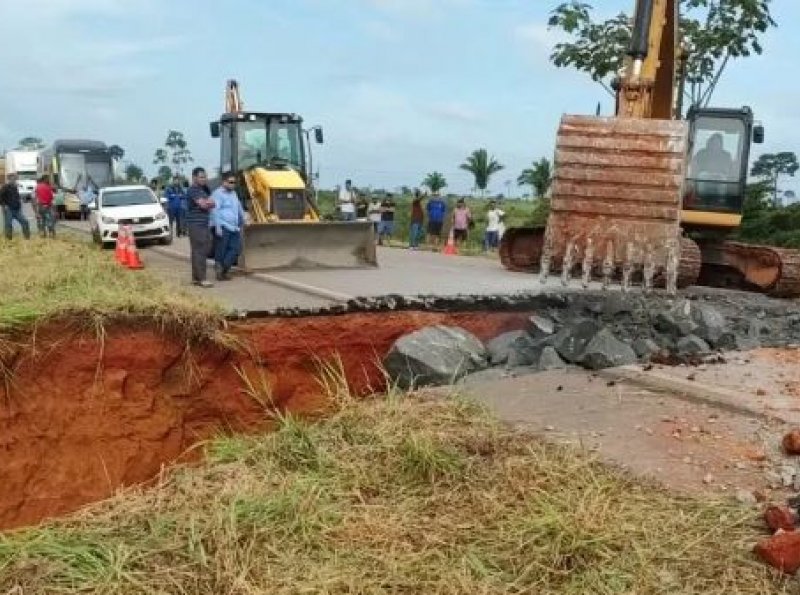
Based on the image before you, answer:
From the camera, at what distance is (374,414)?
23.3 feet

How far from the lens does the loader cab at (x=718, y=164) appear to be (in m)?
14.8

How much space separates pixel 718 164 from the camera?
15.0 metres

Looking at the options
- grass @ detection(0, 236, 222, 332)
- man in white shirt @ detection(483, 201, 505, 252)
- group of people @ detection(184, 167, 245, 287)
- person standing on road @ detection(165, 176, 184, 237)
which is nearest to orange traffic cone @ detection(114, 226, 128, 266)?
group of people @ detection(184, 167, 245, 287)

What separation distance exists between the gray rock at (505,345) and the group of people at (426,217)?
13.6m

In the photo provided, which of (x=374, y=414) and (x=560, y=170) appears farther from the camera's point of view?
(x=560, y=170)

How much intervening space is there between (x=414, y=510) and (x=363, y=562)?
695 millimetres

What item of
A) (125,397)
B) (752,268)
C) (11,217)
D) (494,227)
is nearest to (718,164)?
(752,268)

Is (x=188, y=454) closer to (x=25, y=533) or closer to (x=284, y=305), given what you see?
(x=284, y=305)

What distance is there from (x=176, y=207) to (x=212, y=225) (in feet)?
47.3

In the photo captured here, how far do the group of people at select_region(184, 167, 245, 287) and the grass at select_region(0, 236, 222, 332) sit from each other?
96cm

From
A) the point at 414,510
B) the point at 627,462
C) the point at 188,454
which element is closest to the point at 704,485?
the point at 627,462

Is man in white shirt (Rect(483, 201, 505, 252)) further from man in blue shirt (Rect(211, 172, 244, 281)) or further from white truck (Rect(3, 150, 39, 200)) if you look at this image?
white truck (Rect(3, 150, 39, 200))

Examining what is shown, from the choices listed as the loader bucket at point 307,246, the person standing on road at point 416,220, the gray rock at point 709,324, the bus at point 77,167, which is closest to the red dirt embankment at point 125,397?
the gray rock at point 709,324

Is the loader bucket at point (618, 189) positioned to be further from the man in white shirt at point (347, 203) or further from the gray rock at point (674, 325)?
the man in white shirt at point (347, 203)
